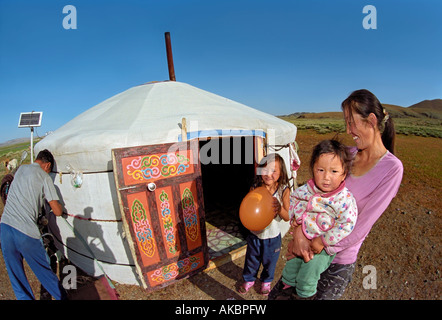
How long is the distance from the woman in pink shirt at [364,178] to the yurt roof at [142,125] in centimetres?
221

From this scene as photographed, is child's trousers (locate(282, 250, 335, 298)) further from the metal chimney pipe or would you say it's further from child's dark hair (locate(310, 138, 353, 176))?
the metal chimney pipe

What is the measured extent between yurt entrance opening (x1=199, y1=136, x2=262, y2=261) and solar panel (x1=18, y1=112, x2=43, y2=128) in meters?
3.78

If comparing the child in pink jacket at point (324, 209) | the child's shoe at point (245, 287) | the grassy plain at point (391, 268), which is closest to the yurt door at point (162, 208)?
the grassy plain at point (391, 268)

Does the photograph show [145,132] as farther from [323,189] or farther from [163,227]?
[323,189]

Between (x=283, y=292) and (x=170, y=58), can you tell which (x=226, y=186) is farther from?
(x=283, y=292)

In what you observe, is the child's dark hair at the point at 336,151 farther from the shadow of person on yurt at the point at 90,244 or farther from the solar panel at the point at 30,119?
the solar panel at the point at 30,119

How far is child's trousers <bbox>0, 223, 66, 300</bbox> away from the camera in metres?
2.58

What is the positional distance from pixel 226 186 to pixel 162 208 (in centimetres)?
485

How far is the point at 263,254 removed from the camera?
9.41 feet

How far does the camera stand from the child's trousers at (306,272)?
4.99 feet

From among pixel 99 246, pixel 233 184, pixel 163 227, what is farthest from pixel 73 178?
pixel 233 184

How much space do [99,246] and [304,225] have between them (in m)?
3.32

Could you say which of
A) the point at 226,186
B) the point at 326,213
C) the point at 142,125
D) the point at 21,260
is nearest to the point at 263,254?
the point at 326,213

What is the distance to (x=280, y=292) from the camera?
1.73 metres
